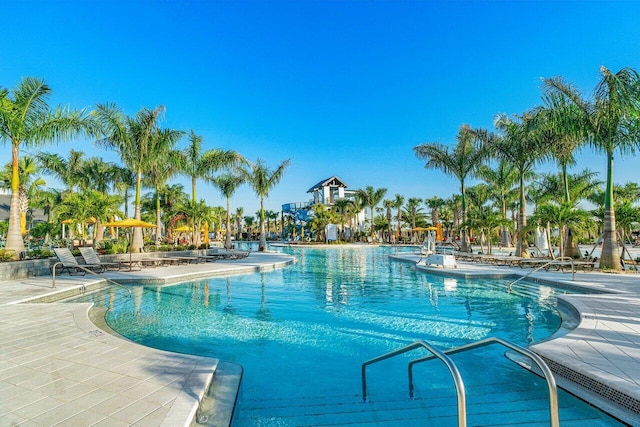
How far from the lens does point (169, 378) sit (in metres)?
3.91

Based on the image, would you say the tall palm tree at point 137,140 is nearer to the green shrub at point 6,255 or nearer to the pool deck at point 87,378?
the green shrub at point 6,255

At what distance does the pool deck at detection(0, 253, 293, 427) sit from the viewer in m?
3.14

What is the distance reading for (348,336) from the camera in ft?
22.2

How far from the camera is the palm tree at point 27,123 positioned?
1239cm

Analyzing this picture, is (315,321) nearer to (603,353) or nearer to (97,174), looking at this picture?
(603,353)

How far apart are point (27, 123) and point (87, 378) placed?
13.2 metres

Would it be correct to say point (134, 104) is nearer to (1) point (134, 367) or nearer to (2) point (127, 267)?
(2) point (127, 267)

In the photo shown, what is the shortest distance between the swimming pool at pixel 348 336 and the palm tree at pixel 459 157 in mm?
13623

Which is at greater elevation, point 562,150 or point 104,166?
point 104,166

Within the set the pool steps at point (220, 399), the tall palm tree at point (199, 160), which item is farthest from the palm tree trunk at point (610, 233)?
the tall palm tree at point (199, 160)

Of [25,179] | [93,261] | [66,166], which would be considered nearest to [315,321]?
[93,261]

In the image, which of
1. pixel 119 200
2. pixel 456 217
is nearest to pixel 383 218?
pixel 456 217

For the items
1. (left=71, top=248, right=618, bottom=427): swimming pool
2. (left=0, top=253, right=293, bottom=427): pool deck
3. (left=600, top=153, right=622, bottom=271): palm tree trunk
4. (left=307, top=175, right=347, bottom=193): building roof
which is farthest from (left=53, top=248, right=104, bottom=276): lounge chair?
(left=307, top=175, right=347, bottom=193): building roof

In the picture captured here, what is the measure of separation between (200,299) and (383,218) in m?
50.7
